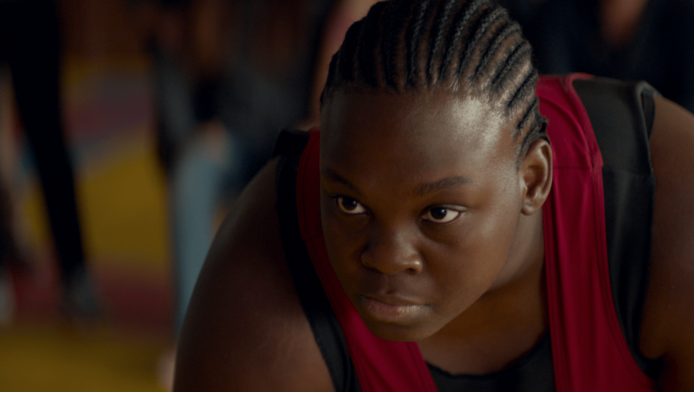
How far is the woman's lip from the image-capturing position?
21.3 inches

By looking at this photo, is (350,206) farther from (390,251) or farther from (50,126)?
(50,126)

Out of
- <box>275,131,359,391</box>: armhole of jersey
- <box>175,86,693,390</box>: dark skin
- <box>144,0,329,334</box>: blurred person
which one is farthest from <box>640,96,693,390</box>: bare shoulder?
<box>144,0,329,334</box>: blurred person

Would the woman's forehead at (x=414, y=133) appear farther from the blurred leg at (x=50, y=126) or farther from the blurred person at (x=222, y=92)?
the blurred leg at (x=50, y=126)

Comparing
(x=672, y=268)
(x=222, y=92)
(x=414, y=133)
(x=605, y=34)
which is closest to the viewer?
(x=414, y=133)

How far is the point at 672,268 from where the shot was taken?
626 mm

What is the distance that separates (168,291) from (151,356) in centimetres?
11

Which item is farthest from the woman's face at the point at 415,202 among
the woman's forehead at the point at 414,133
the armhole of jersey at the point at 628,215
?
Result: the armhole of jersey at the point at 628,215

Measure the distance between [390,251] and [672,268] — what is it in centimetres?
22

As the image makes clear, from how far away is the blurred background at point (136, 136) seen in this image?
58.7 inches

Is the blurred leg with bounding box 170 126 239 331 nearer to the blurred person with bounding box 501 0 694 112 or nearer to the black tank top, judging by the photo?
the blurred person with bounding box 501 0 694 112

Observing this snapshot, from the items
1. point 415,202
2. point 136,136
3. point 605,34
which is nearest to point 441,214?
point 415,202

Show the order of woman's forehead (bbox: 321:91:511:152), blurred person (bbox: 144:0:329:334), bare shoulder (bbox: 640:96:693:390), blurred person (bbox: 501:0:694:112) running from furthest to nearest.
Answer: blurred person (bbox: 144:0:329:334) → blurred person (bbox: 501:0:694:112) → bare shoulder (bbox: 640:96:693:390) → woman's forehead (bbox: 321:91:511:152)

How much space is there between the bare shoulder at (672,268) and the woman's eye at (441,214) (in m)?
0.19

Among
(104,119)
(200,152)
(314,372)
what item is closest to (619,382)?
(314,372)
